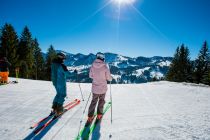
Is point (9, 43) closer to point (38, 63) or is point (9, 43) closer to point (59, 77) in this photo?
point (38, 63)

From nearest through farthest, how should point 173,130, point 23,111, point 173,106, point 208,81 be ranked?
1. point 173,130
2. point 23,111
3. point 173,106
4. point 208,81

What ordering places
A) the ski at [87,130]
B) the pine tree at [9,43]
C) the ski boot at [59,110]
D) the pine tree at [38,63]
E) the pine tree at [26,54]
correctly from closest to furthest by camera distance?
the ski at [87,130] → the ski boot at [59,110] → the pine tree at [9,43] → the pine tree at [26,54] → the pine tree at [38,63]

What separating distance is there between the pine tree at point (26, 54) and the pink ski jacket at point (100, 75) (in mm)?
54001

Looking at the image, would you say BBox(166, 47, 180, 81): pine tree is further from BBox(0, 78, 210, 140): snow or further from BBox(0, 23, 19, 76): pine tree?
BBox(0, 78, 210, 140): snow

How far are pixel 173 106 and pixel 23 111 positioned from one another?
6.60m

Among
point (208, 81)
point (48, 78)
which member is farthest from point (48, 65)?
point (208, 81)

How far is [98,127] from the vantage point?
23.1ft

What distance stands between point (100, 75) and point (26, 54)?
5786 cm

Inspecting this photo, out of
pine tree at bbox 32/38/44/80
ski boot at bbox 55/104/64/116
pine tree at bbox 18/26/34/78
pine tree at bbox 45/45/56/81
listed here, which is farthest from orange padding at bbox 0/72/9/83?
pine tree at bbox 32/38/44/80

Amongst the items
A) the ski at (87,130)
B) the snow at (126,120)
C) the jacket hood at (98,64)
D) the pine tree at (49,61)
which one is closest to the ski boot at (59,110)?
the snow at (126,120)

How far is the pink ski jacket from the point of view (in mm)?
7801

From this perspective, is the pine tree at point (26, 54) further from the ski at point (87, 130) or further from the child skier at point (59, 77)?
the ski at point (87, 130)

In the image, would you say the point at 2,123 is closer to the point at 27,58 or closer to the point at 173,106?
the point at 173,106

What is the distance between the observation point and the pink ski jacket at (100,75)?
780 cm
